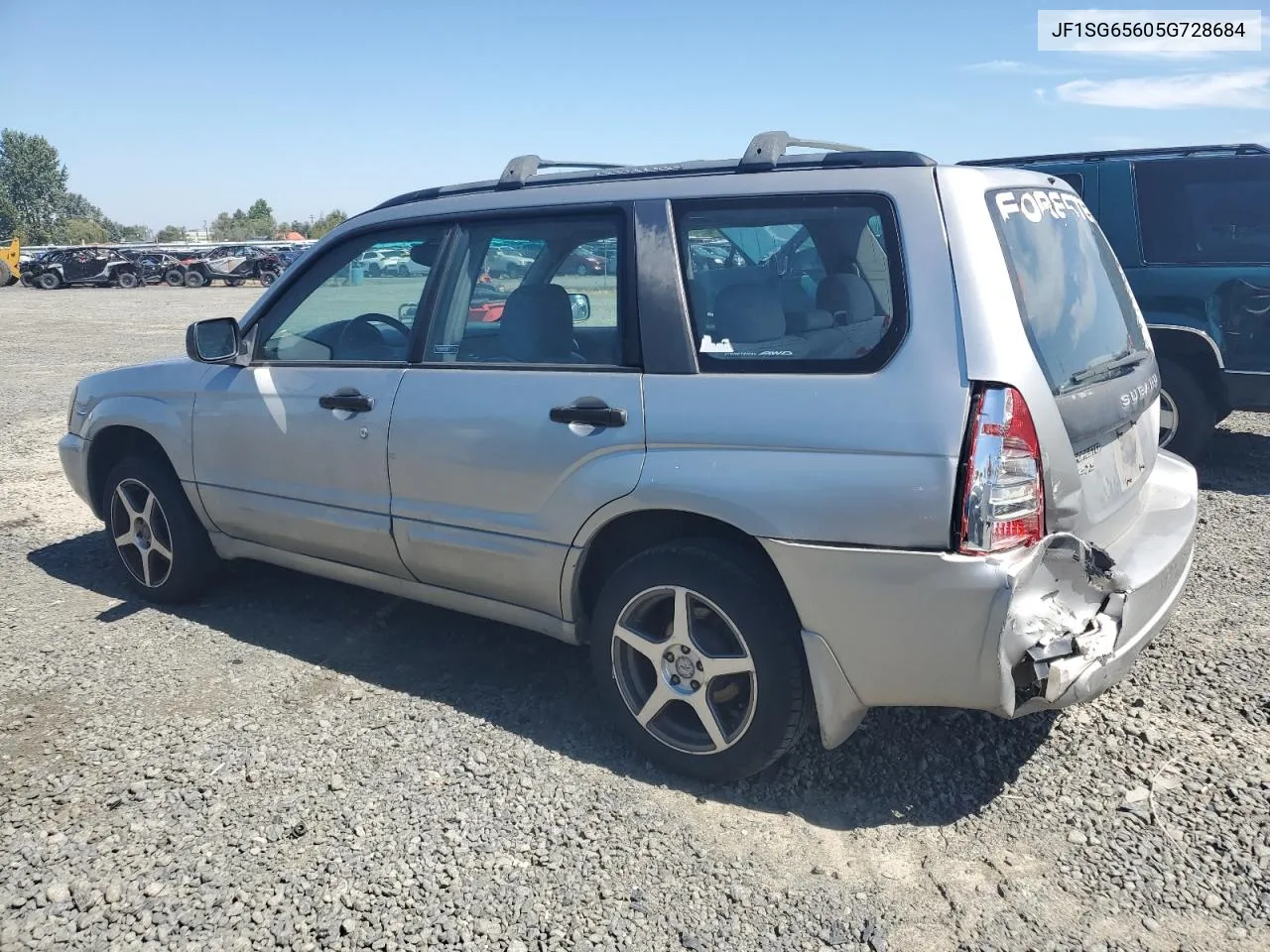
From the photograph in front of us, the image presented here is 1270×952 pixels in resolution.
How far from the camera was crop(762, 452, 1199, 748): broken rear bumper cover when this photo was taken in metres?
2.60

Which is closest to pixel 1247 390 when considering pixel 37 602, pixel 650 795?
pixel 650 795

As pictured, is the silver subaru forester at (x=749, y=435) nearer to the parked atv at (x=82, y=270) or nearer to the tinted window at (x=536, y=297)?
the tinted window at (x=536, y=297)

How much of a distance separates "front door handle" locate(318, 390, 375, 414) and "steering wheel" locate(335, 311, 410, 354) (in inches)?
9.5

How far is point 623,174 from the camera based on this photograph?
3.42 m

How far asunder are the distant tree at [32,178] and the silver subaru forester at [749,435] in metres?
128

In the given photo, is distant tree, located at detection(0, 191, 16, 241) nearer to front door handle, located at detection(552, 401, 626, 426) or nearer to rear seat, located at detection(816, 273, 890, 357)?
front door handle, located at detection(552, 401, 626, 426)

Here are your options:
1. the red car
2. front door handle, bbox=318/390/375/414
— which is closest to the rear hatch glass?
the red car

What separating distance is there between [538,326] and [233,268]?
39433mm

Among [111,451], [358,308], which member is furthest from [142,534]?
[358,308]

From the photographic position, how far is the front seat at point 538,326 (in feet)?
11.4

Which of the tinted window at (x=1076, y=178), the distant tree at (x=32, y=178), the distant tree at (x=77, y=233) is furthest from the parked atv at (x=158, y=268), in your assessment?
the distant tree at (x=32, y=178)

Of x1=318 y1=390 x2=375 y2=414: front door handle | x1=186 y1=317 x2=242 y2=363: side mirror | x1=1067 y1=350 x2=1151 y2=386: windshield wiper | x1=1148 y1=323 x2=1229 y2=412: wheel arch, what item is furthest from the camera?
x1=1148 y1=323 x2=1229 y2=412: wheel arch

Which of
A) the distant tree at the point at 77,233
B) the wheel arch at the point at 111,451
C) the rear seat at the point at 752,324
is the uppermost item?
the distant tree at the point at 77,233

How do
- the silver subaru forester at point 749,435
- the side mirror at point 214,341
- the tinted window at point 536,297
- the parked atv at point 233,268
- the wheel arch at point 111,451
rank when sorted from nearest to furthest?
the silver subaru forester at point 749,435 < the tinted window at point 536,297 < the side mirror at point 214,341 < the wheel arch at point 111,451 < the parked atv at point 233,268
